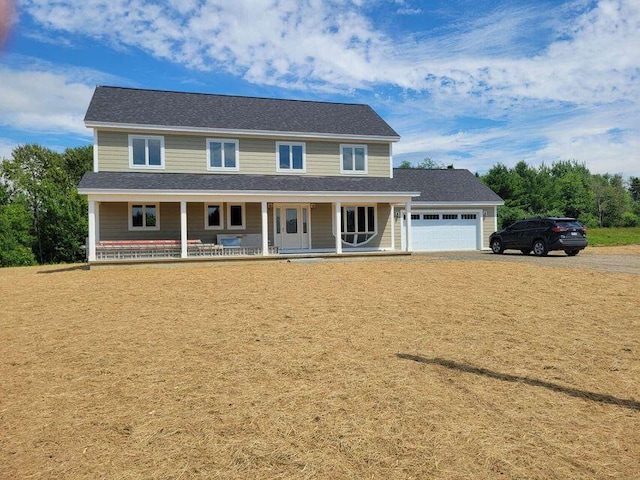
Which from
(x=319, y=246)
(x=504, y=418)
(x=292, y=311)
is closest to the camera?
(x=504, y=418)

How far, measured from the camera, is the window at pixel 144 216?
20858mm

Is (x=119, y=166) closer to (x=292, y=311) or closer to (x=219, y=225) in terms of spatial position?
(x=219, y=225)

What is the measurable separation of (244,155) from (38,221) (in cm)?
2424

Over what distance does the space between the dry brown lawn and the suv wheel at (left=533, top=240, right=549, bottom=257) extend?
10.8 metres

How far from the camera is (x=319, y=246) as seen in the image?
23891mm

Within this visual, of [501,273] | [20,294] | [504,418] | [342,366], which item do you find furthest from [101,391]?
[501,273]

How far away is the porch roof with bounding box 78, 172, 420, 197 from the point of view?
1852 centimetres

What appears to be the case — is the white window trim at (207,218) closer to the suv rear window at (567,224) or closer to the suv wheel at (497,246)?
the suv wheel at (497,246)

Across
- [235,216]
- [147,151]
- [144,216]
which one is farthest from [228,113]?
[144,216]

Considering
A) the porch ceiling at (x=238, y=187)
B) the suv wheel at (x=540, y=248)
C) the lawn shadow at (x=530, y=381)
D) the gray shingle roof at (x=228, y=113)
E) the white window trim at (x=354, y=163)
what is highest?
the gray shingle roof at (x=228, y=113)

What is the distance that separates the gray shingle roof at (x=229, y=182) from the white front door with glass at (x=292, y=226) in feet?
5.27

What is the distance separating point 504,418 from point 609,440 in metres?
0.80

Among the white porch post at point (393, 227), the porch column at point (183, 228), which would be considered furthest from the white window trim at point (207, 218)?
the white porch post at point (393, 227)

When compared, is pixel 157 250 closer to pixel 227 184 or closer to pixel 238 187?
pixel 227 184
